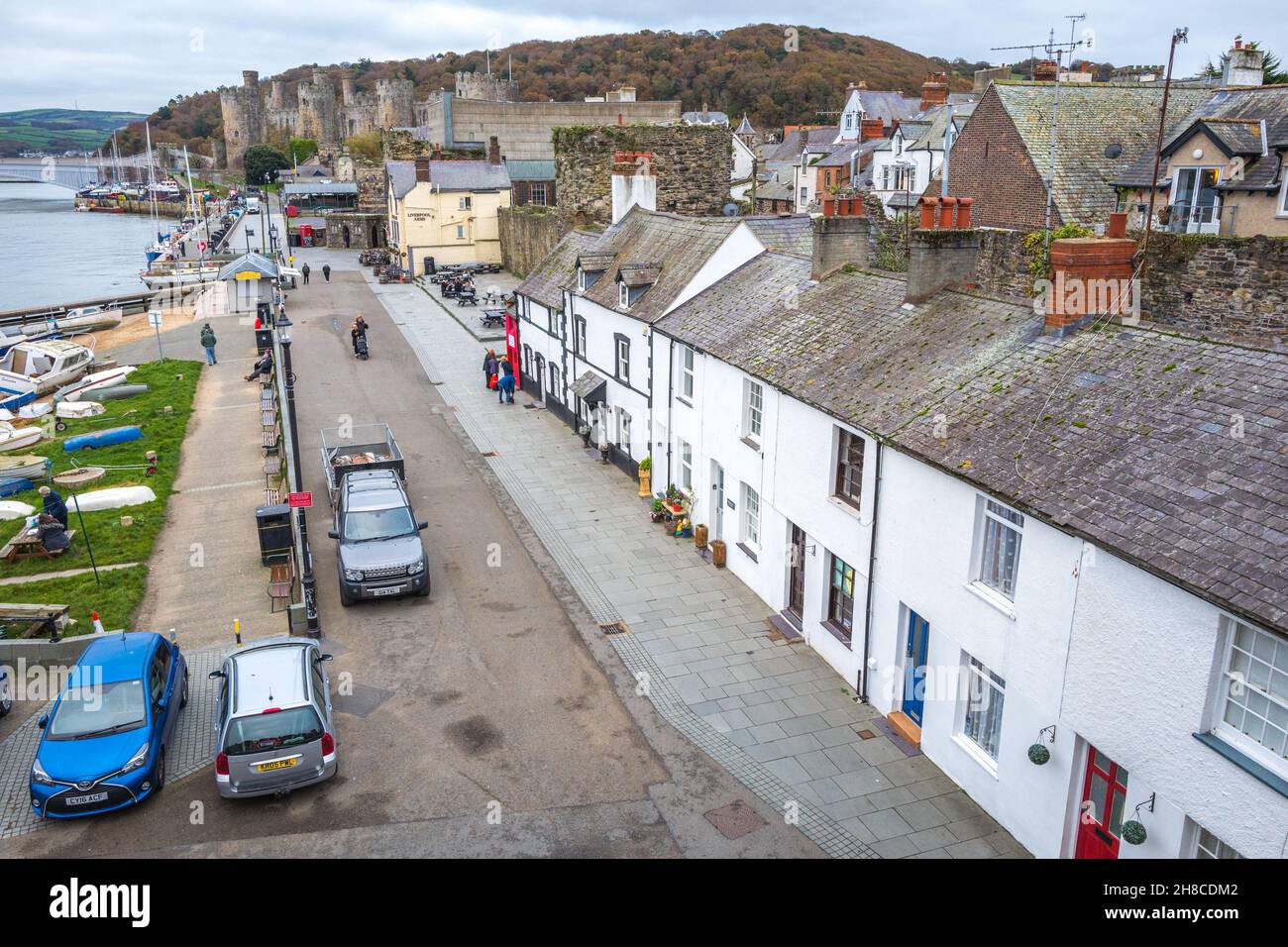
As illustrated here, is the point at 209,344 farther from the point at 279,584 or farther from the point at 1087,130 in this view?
the point at 1087,130

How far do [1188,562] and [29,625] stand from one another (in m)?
16.7

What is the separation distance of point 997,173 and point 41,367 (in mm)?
34975

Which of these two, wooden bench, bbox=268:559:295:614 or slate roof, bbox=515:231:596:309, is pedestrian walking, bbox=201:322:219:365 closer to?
slate roof, bbox=515:231:596:309

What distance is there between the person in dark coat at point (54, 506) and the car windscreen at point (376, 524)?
6290 millimetres

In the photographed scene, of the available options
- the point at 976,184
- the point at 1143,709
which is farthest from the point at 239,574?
the point at 976,184

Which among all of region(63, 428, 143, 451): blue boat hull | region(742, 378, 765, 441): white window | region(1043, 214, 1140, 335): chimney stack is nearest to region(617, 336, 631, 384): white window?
region(742, 378, 765, 441): white window

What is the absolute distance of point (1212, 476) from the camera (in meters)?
8.70

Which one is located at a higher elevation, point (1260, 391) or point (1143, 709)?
point (1260, 391)

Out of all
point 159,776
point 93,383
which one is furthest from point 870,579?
point 93,383

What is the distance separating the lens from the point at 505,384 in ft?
101

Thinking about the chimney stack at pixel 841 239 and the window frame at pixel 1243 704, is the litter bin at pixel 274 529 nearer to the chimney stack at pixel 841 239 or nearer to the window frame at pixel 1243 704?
the chimney stack at pixel 841 239

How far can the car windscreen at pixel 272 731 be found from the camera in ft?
37.2

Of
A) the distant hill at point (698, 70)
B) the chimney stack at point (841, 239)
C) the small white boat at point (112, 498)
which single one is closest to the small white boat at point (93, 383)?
the small white boat at point (112, 498)
